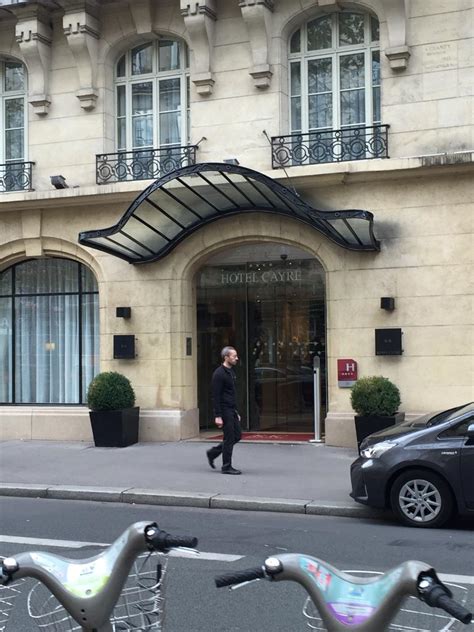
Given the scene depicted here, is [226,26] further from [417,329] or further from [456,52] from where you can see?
[417,329]

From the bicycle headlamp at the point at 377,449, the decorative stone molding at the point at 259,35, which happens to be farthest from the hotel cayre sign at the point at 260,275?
the bicycle headlamp at the point at 377,449

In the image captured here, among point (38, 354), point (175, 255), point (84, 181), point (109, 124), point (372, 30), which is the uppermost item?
point (372, 30)

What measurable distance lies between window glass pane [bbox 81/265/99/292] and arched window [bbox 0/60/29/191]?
8.45ft

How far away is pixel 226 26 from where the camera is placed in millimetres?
14578

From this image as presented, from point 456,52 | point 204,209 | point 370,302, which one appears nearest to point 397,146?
point 456,52

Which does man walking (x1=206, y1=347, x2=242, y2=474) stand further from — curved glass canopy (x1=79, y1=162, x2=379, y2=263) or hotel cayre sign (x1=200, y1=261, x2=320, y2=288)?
hotel cayre sign (x1=200, y1=261, x2=320, y2=288)

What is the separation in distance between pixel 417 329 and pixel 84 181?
22.6 ft

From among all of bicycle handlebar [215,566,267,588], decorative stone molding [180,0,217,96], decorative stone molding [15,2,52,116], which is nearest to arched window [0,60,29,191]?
decorative stone molding [15,2,52,116]

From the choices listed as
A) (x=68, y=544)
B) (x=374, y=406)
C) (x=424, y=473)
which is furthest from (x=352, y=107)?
(x=68, y=544)

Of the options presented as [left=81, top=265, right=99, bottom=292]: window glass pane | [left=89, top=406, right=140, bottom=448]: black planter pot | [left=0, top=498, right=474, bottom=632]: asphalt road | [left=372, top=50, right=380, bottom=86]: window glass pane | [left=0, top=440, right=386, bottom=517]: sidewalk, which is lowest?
[left=0, top=498, right=474, bottom=632]: asphalt road

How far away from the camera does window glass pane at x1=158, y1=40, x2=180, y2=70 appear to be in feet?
50.9

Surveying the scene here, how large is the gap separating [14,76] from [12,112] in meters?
0.77

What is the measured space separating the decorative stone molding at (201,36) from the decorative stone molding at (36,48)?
2.95m

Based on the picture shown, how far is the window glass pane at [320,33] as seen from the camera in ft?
47.4
